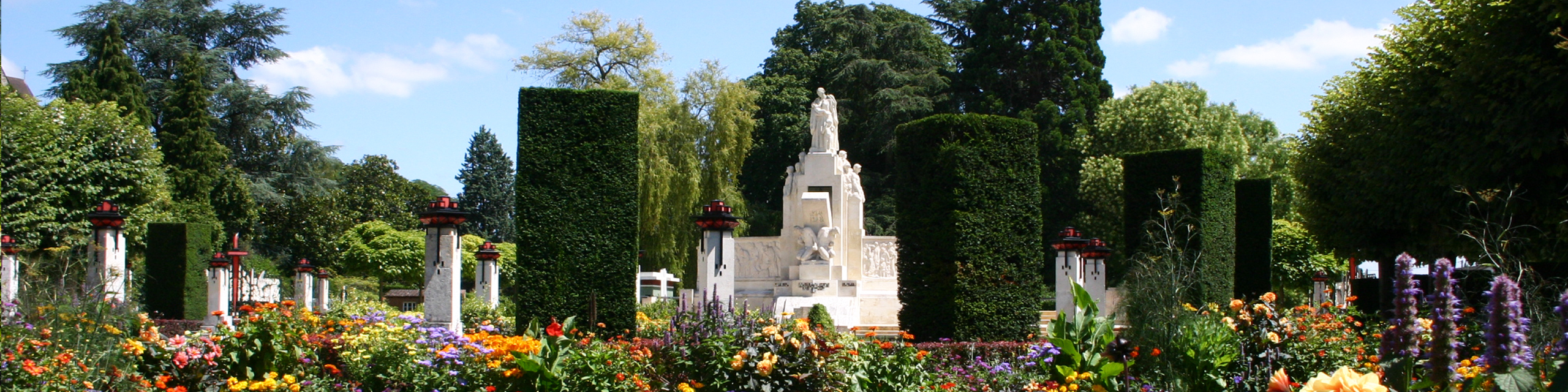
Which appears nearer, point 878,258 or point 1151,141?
point 878,258

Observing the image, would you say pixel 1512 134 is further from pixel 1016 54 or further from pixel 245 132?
pixel 245 132

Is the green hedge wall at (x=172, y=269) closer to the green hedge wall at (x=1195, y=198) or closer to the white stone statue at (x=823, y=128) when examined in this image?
the white stone statue at (x=823, y=128)

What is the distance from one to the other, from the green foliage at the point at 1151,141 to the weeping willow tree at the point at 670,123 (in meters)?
9.02

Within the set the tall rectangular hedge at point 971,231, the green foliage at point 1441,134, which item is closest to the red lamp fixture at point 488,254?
the tall rectangular hedge at point 971,231

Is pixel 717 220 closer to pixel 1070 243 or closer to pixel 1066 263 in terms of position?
pixel 1070 243

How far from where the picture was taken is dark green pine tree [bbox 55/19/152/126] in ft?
84.3

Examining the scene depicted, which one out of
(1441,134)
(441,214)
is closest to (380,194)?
(441,214)

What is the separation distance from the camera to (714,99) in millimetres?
27594

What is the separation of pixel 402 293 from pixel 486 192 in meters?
14.2

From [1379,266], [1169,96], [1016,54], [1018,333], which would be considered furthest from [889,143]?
[1018,333]

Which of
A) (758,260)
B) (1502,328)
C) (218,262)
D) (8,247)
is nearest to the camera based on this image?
(1502,328)

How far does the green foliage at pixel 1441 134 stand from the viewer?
1118 cm

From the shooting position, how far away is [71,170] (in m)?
20.9

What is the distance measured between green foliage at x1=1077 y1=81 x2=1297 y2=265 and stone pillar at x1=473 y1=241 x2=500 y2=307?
15.3 meters
